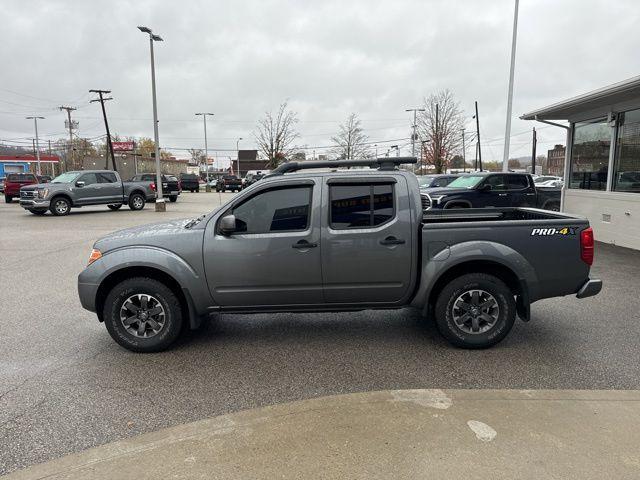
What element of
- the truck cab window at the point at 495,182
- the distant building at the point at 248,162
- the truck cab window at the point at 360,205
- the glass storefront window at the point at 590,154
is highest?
the distant building at the point at 248,162

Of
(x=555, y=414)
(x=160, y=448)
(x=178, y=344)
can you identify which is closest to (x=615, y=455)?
(x=555, y=414)

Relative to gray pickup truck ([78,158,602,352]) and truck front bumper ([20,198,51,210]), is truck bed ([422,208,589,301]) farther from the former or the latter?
truck front bumper ([20,198,51,210])

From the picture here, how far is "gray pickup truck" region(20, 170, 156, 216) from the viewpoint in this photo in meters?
18.1

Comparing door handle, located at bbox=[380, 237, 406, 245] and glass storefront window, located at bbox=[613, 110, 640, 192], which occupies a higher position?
glass storefront window, located at bbox=[613, 110, 640, 192]

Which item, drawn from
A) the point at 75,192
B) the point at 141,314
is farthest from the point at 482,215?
the point at 75,192

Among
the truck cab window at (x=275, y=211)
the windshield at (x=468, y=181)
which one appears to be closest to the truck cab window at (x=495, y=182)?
the windshield at (x=468, y=181)

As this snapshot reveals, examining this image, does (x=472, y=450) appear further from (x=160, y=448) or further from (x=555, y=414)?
(x=160, y=448)

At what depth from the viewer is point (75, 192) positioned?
736 inches

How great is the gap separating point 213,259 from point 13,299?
13.1ft

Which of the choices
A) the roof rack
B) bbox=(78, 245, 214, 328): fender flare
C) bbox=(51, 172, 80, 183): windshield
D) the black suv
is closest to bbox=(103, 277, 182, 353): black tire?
bbox=(78, 245, 214, 328): fender flare

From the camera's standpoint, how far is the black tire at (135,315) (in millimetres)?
4289

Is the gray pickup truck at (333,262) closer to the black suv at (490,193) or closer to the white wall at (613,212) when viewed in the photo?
the white wall at (613,212)

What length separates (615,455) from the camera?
8.83 ft

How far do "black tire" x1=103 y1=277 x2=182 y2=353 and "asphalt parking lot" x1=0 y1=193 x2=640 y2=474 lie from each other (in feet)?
0.46
